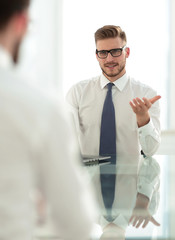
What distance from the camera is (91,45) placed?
21.6 ft

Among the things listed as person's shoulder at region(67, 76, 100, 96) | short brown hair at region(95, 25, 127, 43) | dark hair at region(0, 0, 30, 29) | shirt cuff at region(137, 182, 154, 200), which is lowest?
shirt cuff at region(137, 182, 154, 200)

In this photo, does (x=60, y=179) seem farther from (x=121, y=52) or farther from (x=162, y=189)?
(x=121, y=52)

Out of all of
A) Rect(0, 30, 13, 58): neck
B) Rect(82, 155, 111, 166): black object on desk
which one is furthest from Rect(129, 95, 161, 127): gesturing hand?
Rect(0, 30, 13, 58): neck

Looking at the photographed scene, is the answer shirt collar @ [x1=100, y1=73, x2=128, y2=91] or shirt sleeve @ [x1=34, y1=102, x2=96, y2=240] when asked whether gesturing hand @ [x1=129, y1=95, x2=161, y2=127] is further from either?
shirt sleeve @ [x1=34, y1=102, x2=96, y2=240]

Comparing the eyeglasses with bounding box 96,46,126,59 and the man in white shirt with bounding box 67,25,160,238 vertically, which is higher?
the eyeglasses with bounding box 96,46,126,59

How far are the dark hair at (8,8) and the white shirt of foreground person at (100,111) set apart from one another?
2.73 metres

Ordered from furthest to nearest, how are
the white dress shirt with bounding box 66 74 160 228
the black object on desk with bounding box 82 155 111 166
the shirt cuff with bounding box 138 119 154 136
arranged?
the white dress shirt with bounding box 66 74 160 228 → the shirt cuff with bounding box 138 119 154 136 → the black object on desk with bounding box 82 155 111 166

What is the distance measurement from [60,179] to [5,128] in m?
0.13

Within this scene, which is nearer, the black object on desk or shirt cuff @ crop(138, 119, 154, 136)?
the black object on desk

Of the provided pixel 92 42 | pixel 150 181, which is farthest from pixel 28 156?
pixel 92 42

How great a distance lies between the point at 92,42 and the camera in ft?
21.6

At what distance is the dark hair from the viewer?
2.85 ft

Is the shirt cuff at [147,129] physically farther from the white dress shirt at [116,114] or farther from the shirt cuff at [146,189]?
the shirt cuff at [146,189]

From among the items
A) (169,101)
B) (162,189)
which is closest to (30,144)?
(162,189)
